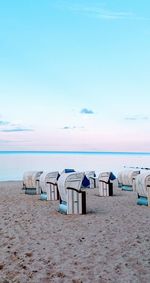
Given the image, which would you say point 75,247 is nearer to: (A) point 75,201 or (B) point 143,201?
(A) point 75,201

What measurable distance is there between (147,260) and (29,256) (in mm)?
2370

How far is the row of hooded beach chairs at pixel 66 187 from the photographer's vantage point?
12922mm

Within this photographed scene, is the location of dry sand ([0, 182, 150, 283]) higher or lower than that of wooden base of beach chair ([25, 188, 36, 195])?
lower

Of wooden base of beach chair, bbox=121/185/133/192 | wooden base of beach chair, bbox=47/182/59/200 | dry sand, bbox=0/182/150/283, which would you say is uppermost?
wooden base of beach chair, bbox=47/182/59/200

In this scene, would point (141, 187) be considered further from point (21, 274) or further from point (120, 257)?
point (21, 274)

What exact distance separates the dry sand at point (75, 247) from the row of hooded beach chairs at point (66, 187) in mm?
495

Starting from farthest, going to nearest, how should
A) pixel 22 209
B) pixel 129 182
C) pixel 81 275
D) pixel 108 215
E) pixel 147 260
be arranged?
1. pixel 129 182
2. pixel 22 209
3. pixel 108 215
4. pixel 147 260
5. pixel 81 275

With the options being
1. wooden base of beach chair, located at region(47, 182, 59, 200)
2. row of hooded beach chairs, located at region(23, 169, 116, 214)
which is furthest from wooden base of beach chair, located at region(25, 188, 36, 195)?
wooden base of beach chair, located at region(47, 182, 59, 200)

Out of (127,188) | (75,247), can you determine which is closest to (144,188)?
(75,247)

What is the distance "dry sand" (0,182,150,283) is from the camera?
6.33 meters

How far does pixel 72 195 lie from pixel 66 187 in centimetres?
39

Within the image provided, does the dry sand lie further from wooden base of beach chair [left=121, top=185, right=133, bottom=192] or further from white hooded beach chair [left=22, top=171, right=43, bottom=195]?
wooden base of beach chair [left=121, top=185, right=133, bottom=192]

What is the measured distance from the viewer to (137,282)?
19.4ft

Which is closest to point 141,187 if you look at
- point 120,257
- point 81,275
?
point 120,257
